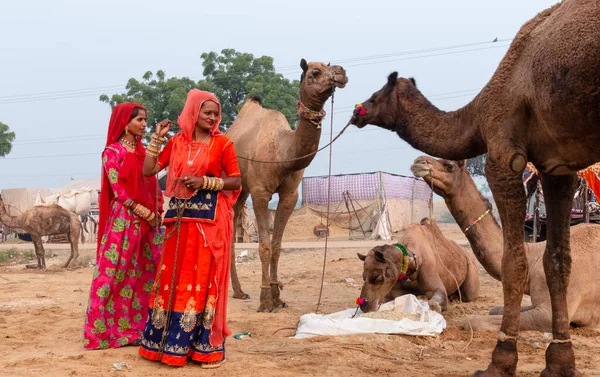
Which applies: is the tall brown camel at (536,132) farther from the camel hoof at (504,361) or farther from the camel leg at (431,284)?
the camel leg at (431,284)

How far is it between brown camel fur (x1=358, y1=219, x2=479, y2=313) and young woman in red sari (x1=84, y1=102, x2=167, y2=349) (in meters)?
2.45

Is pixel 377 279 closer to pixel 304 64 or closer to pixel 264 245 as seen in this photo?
pixel 264 245

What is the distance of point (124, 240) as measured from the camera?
5.65 m

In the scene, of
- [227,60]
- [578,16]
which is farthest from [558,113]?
[227,60]

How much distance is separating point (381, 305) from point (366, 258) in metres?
0.61

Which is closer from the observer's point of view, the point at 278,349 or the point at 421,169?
the point at 278,349

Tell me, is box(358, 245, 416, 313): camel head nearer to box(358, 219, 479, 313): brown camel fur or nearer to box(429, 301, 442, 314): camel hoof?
box(358, 219, 479, 313): brown camel fur

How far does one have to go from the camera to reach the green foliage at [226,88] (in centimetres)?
3247

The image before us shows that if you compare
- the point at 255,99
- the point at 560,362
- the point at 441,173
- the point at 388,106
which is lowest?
the point at 560,362

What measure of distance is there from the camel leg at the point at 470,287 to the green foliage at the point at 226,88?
76.3 ft

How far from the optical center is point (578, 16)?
400cm

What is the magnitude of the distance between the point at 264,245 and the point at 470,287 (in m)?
3.14

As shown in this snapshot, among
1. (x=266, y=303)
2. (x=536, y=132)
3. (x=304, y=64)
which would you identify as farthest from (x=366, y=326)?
(x=304, y=64)

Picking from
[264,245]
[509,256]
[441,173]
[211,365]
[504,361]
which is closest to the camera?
[504,361]
